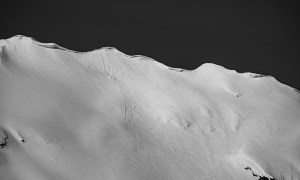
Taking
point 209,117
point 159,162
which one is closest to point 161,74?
point 209,117

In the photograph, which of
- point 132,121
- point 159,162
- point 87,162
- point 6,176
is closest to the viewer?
point 6,176

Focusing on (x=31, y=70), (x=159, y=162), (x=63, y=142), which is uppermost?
(x=31, y=70)

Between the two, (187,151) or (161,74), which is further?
(161,74)

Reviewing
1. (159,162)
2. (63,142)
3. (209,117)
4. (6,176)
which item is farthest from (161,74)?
(6,176)

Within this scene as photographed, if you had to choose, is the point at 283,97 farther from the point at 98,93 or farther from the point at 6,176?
the point at 6,176

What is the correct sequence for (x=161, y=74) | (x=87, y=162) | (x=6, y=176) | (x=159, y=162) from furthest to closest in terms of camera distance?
(x=161, y=74) → (x=159, y=162) → (x=87, y=162) → (x=6, y=176)

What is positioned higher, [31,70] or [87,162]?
[31,70]
